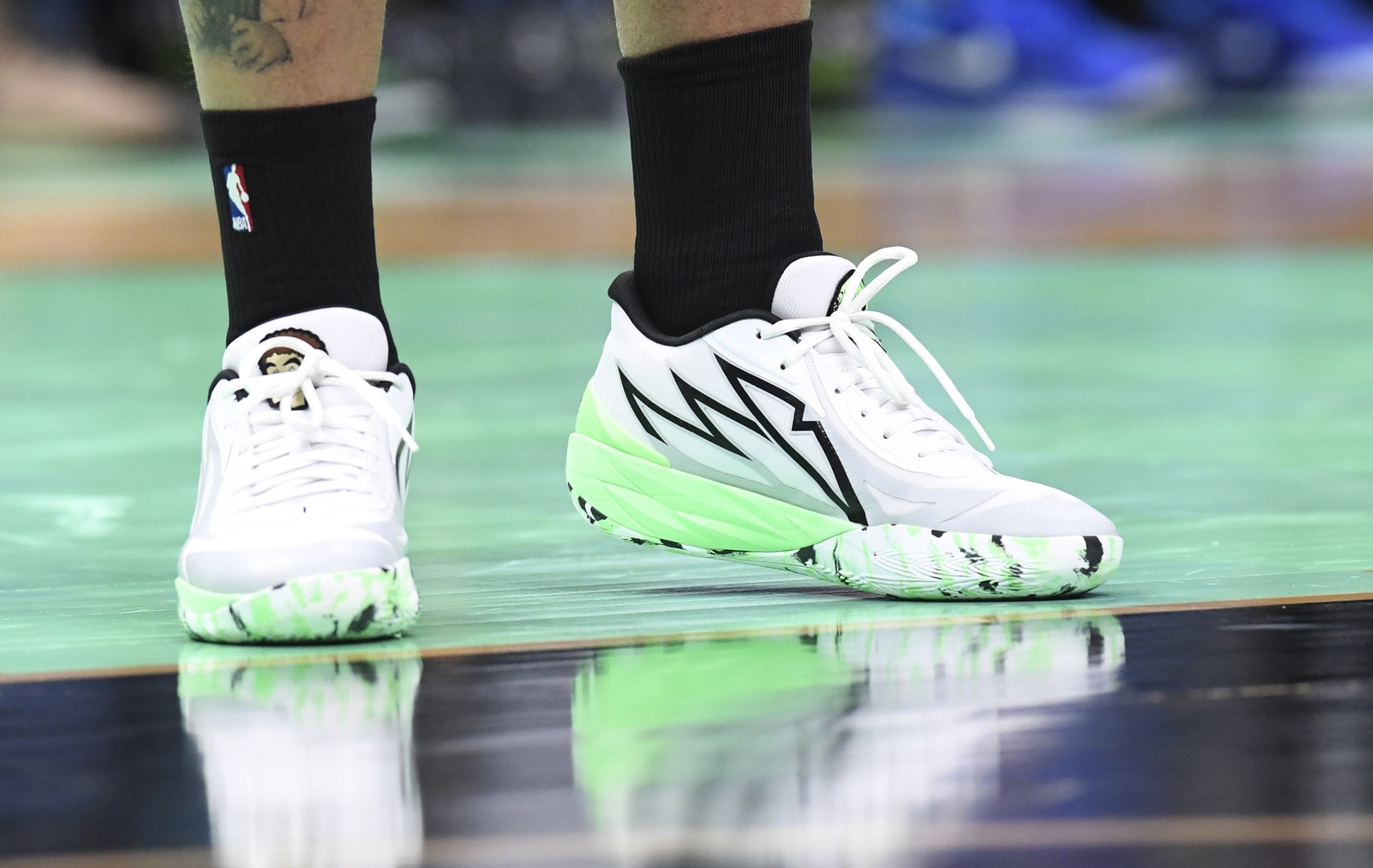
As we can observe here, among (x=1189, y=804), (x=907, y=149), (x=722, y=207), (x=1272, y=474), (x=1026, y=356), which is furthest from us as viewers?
(x=907, y=149)

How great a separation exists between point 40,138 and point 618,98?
2.70 metres

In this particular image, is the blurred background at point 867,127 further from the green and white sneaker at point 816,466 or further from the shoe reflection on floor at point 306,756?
the shoe reflection on floor at point 306,756

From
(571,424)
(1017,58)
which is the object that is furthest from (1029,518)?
(1017,58)

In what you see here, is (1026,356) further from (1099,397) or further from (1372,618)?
(1372,618)

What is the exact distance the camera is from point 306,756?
784 mm

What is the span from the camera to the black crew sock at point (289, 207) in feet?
3.58

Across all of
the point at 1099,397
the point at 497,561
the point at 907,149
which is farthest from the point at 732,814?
the point at 907,149

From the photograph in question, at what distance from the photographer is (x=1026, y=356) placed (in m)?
2.21

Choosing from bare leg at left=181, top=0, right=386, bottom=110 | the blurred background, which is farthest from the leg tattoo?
the blurred background

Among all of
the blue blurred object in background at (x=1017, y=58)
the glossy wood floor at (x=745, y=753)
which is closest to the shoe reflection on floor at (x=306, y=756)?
the glossy wood floor at (x=745, y=753)

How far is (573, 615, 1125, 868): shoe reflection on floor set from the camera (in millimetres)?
669

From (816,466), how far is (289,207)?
0.32 metres

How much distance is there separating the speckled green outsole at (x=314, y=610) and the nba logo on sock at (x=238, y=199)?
22 cm

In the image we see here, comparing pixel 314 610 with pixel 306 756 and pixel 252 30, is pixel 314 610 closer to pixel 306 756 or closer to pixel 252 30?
pixel 306 756
